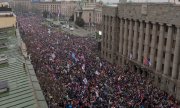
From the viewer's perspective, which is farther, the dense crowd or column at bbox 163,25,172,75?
column at bbox 163,25,172,75

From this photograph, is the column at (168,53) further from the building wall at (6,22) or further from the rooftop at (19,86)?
the building wall at (6,22)

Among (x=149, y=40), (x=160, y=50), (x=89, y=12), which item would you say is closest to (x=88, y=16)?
(x=89, y=12)

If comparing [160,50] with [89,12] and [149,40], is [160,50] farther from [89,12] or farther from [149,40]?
[89,12]

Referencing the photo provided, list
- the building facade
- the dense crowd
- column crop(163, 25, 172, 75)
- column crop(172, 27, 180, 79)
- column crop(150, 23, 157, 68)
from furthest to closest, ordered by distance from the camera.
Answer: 1. the building facade
2. column crop(150, 23, 157, 68)
3. column crop(163, 25, 172, 75)
4. column crop(172, 27, 180, 79)
5. the dense crowd

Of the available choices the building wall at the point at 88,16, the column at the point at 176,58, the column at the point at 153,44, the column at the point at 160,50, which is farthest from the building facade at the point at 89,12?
the column at the point at 176,58

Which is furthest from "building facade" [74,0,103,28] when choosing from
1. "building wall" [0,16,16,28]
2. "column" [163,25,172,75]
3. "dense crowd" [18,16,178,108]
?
"column" [163,25,172,75]

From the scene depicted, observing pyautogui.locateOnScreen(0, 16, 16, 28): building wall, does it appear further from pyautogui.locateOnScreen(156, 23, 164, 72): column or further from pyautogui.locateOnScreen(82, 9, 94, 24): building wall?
pyautogui.locateOnScreen(82, 9, 94, 24): building wall

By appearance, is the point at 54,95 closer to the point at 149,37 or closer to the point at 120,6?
the point at 149,37

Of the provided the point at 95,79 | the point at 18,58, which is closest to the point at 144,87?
the point at 95,79
